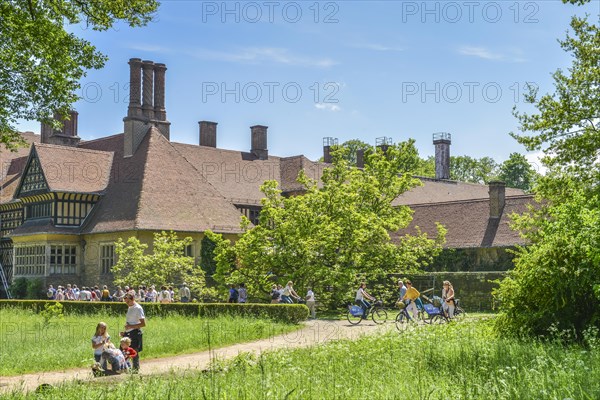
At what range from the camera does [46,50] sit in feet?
68.4

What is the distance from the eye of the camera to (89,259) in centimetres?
4962

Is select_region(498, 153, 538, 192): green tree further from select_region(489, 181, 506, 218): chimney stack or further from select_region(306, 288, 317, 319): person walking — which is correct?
select_region(306, 288, 317, 319): person walking

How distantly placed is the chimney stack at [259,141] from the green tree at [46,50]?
39566 mm

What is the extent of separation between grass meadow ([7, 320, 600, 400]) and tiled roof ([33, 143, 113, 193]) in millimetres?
37618

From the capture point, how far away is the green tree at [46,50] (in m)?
20.1

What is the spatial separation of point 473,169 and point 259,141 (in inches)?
2080

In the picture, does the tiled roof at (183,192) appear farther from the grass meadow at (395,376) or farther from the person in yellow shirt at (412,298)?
the grass meadow at (395,376)

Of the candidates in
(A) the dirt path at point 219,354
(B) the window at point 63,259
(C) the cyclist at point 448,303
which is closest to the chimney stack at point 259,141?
(B) the window at point 63,259

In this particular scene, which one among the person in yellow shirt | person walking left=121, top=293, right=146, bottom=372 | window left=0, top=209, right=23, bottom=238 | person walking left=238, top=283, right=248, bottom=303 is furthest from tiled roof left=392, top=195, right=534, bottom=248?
person walking left=121, top=293, right=146, bottom=372

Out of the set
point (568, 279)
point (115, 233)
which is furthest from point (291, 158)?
point (568, 279)

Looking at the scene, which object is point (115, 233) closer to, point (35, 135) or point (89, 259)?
point (89, 259)

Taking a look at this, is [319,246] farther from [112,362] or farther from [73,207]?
[73,207]

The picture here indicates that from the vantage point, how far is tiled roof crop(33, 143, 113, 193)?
1986 inches

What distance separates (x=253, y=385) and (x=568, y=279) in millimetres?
8094
